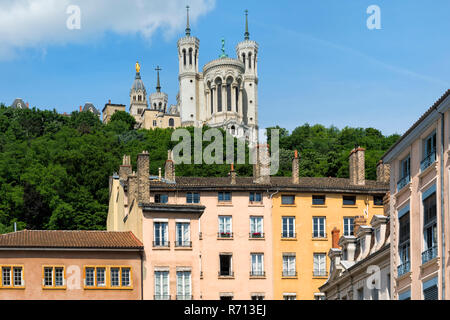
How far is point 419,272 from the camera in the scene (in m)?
38.8

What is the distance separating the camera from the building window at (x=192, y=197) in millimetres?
79000

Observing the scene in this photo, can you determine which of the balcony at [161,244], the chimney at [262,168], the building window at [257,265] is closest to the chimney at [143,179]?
the balcony at [161,244]

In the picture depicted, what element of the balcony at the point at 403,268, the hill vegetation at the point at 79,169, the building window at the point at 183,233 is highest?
the hill vegetation at the point at 79,169

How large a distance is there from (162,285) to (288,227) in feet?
59.7

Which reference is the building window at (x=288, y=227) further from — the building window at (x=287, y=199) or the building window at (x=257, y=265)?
the building window at (x=257, y=265)

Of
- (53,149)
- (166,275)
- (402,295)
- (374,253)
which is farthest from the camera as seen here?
(53,149)

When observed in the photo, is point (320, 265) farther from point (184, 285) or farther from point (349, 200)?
point (184, 285)

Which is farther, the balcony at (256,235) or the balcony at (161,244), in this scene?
the balcony at (256,235)

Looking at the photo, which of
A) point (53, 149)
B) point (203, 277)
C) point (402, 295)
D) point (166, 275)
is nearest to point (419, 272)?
point (402, 295)

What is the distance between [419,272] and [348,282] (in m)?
14.7
